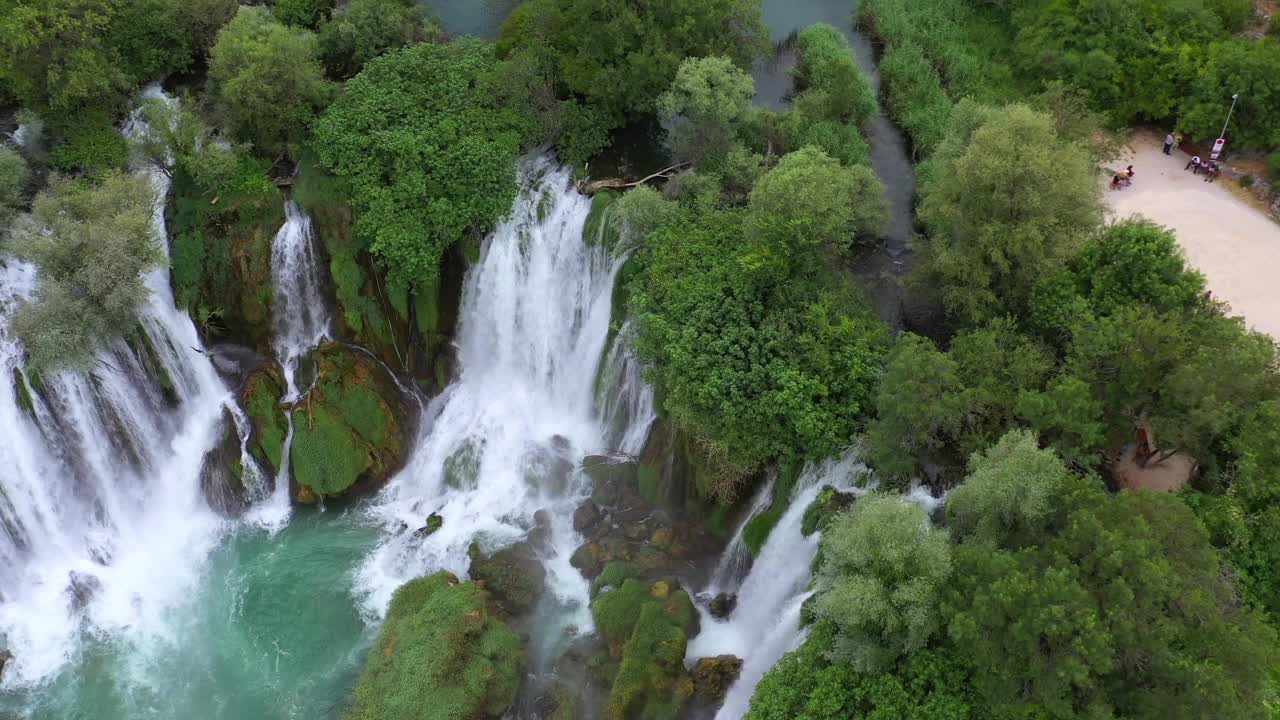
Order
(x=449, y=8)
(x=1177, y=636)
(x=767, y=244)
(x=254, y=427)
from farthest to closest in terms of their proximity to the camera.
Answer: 1. (x=449, y=8)
2. (x=254, y=427)
3. (x=767, y=244)
4. (x=1177, y=636)

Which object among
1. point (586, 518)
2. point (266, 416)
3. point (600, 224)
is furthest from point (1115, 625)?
point (266, 416)

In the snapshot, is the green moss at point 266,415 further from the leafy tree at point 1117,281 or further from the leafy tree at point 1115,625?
the leafy tree at point 1117,281

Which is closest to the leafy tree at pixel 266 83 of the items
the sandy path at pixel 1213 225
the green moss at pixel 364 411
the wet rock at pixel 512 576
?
the green moss at pixel 364 411

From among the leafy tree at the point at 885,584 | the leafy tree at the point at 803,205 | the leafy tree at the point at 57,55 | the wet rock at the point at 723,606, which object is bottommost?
the wet rock at the point at 723,606

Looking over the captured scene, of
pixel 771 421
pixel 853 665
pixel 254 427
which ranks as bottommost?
pixel 254 427

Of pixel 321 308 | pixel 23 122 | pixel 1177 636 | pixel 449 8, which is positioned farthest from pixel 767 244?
pixel 23 122

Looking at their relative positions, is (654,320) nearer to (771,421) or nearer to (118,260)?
(771,421)

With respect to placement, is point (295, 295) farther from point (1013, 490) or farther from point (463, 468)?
point (1013, 490)

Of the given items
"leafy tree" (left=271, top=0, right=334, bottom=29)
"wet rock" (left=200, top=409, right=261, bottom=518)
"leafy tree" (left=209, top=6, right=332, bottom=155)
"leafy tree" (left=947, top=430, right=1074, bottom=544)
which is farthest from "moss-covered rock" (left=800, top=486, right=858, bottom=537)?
"leafy tree" (left=271, top=0, right=334, bottom=29)
